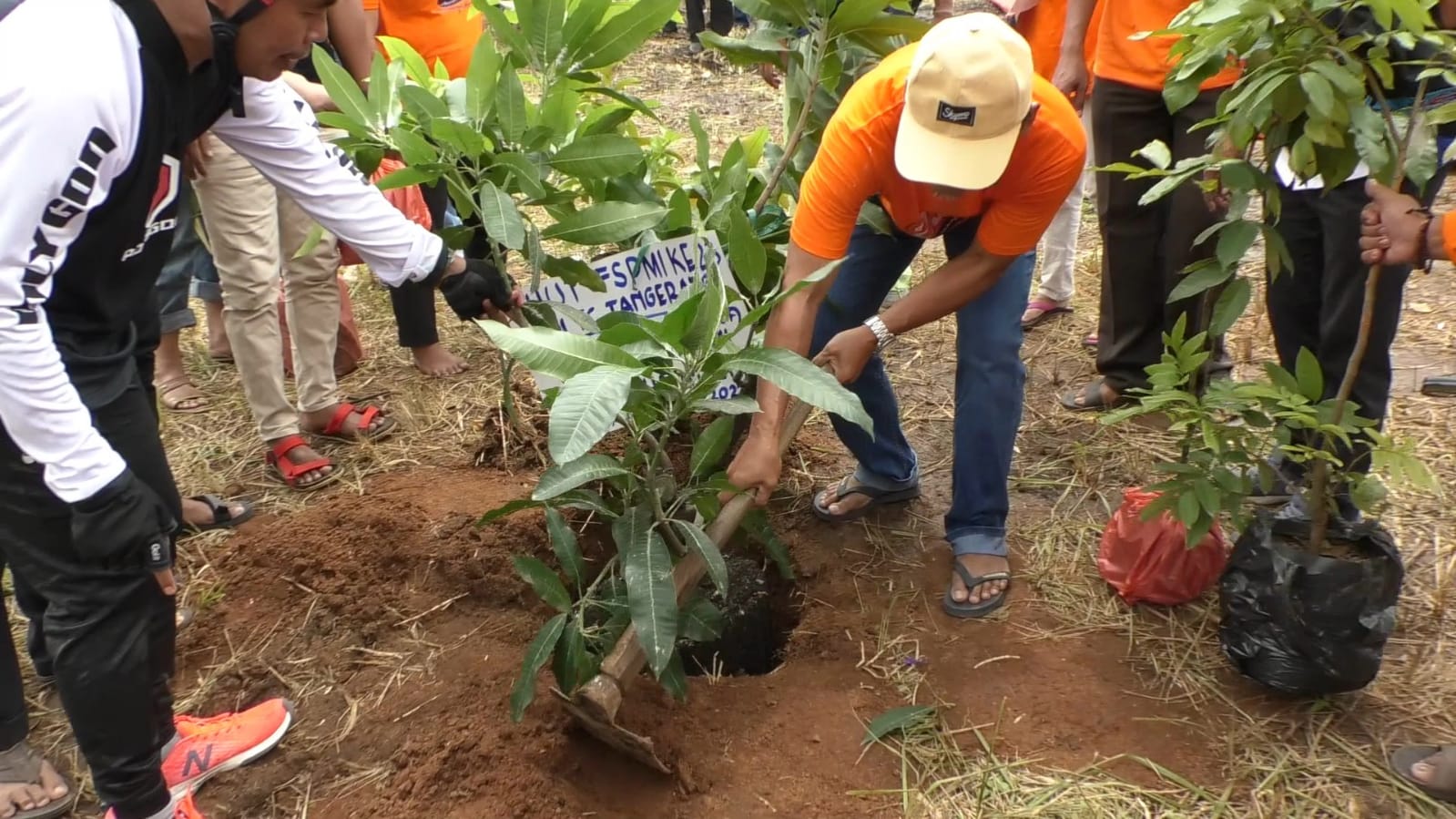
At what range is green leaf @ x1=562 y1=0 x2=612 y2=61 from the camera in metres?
1.95

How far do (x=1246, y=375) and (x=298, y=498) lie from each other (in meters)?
2.88

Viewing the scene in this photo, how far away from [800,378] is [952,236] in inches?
32.8

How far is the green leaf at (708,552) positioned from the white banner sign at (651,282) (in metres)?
0.56

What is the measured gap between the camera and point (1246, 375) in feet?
10.3

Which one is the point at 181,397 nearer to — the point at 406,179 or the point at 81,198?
the point at 406,179

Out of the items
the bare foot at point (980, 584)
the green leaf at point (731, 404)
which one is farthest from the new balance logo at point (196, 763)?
the bare foot at point (980, 584)

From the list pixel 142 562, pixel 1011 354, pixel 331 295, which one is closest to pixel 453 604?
pixel 142 562

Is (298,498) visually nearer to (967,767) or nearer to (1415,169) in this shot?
(967,767)

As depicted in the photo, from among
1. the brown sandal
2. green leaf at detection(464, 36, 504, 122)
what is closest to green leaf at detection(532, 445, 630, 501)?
green leaf at detection(464, 36, 504, 122)

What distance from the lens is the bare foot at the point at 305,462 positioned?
2.84m

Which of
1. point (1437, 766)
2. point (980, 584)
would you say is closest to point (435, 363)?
→ point (980, 584)

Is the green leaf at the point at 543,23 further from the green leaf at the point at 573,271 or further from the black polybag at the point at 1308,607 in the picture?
the black polybag at the point at 1308,607

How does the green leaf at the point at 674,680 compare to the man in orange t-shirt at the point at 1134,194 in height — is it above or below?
below

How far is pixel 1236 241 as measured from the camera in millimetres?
1783
